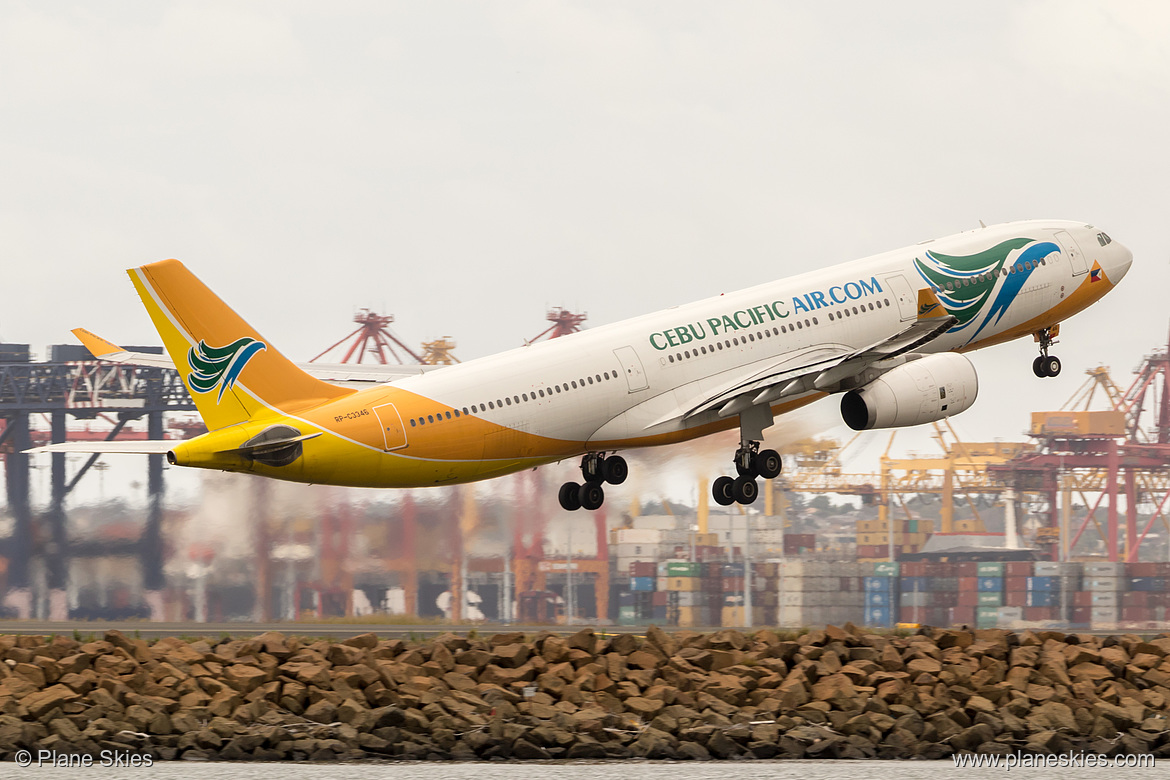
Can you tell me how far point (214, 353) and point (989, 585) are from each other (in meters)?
176

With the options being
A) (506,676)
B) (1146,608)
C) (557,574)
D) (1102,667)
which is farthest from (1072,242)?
(1146,608)

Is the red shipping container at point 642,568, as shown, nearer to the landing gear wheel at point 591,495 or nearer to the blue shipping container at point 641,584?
the blue shipping container at point 641,584

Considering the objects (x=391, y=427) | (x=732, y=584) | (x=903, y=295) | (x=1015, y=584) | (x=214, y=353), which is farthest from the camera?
(x=1015, y=584)

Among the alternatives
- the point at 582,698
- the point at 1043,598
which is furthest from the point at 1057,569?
the point at 582,698

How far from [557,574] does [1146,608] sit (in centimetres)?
8141

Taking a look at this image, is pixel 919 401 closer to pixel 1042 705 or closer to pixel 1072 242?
pixel 1072 242

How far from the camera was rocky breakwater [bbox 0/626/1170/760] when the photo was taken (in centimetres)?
2533

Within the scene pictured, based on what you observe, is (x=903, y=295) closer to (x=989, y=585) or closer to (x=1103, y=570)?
(x=989, y=585)

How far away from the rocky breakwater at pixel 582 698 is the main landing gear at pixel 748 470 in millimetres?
9738

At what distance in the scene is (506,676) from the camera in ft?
93.9

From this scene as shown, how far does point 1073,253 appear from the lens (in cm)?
4738

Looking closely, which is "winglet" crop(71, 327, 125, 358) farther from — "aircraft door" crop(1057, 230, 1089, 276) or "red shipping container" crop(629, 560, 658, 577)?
"red shipping container" crop(629, 560, 658, 577)

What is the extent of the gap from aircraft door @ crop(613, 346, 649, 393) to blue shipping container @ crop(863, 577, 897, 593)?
16178 cm

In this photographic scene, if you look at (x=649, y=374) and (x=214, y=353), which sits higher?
(x=214, y=353)
